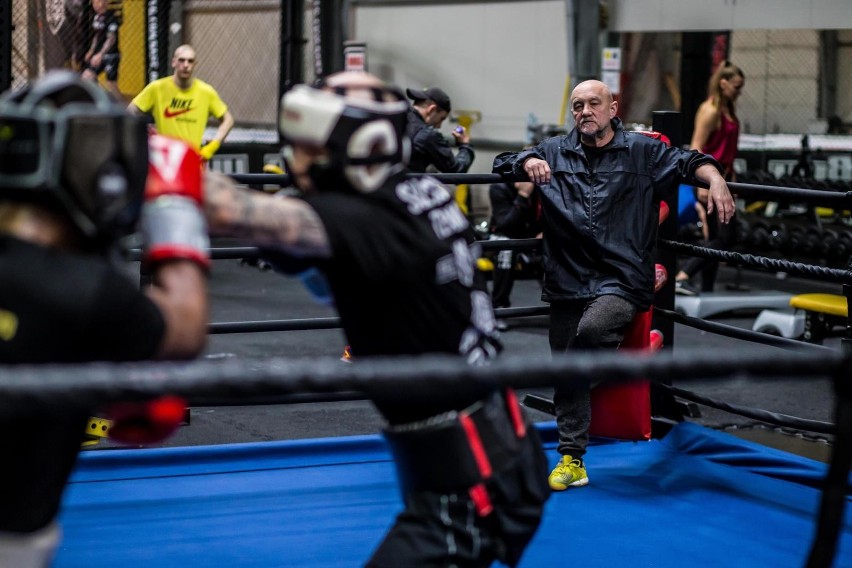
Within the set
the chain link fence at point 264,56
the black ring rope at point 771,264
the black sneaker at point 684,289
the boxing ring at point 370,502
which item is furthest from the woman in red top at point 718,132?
the black ring rope at point 771,264

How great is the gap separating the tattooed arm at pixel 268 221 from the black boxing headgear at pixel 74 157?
0.23 meters

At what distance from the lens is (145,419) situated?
1861mm

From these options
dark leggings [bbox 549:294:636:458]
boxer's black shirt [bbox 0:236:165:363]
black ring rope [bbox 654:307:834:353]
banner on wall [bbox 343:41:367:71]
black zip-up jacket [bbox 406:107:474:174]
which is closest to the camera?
boxer's black shirt [bbox 0:236:165:363]

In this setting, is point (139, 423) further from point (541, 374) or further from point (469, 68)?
point (469, 68)

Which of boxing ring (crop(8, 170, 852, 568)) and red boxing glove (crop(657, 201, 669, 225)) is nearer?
boxing ring (crop(8, 170, 852, 568))

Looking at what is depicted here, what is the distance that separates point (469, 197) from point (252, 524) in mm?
7465

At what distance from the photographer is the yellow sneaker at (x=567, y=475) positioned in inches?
171

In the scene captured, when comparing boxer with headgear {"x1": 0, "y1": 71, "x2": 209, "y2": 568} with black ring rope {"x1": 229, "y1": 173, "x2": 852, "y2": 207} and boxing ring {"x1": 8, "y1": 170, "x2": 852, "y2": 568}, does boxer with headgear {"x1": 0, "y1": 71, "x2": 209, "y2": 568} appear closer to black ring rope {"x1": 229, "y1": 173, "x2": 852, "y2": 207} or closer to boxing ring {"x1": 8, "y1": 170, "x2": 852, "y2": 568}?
boxing ring {"x1": 8, "y1": 170, "x2": 852, "y2": 568}

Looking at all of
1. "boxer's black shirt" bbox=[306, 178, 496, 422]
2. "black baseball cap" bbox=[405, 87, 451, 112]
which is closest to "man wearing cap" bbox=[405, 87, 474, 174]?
"black baseball cap" bbox=[405, 87, 451, 112]

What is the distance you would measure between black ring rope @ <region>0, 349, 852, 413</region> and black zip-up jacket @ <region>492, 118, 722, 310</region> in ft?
7.94

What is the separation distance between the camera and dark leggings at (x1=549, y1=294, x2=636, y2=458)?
432 cm

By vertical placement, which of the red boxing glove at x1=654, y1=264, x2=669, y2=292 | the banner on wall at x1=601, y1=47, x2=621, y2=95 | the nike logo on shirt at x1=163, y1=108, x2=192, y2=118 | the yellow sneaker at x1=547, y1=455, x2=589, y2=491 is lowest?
the yellow sneaker at x1=547, y1=455, x2=589, y2=491

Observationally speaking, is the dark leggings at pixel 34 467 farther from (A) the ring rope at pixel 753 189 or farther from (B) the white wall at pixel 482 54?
(B) the white wall at pixel 482 54

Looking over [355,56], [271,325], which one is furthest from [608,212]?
[355,56]
